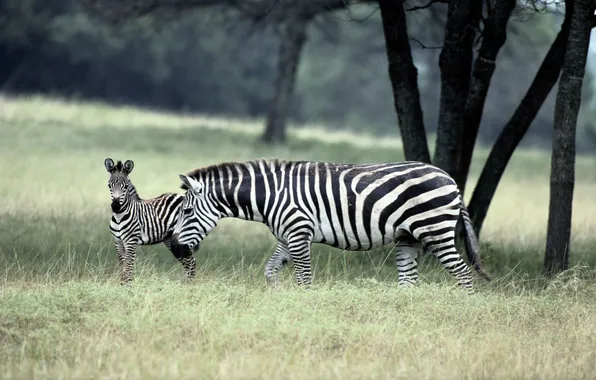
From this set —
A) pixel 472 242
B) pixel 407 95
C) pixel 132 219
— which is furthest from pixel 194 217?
pixel 407 95

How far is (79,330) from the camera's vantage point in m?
8.63

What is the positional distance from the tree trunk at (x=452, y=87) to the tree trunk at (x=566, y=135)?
5.79 ft

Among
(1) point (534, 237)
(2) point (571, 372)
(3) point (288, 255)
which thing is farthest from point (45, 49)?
(2) point (571, 372)

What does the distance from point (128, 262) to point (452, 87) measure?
5398 millimetres

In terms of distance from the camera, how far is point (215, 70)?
62938mm

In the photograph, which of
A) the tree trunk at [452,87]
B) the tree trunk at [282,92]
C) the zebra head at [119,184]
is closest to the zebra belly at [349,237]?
the zebra head at [119,184]

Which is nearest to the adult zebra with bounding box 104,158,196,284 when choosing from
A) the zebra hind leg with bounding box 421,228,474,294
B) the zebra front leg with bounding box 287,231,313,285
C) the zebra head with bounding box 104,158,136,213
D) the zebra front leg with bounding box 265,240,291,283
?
the zebra head with bounding box 104,158,136,213

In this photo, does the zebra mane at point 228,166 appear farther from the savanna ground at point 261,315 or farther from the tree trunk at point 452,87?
the tree trunk at point 452,87

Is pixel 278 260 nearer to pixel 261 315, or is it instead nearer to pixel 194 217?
pixel 194 217

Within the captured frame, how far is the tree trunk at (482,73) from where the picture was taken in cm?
1316

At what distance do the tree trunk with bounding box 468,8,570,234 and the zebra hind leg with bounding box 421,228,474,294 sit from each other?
2.98 meters

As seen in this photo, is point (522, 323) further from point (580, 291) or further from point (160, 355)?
point (160, 355)

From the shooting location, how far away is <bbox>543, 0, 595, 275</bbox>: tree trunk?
1193cm

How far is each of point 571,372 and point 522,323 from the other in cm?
177
